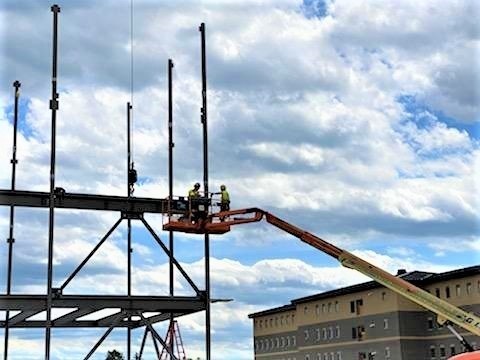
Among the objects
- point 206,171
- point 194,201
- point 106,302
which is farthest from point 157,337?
point 206,171

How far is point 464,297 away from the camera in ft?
251

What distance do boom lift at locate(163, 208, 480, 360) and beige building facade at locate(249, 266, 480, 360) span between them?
152 feet

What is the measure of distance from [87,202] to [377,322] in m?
58.9

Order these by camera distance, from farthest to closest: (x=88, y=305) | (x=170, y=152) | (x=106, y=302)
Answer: (x=170, y=152)
(x=106, y=302)
(x=88, y=305)

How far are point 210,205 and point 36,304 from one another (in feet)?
25.6

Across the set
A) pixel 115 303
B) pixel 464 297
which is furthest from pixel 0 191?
pixel 464 297

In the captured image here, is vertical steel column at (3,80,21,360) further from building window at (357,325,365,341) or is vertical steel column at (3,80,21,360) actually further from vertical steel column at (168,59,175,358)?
building window at (357,325,365,341)

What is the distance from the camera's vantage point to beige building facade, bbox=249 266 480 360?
78250mm

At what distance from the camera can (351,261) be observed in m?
30.6

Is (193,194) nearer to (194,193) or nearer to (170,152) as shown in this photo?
(194,193)

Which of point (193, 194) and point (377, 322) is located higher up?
point (377, 322)

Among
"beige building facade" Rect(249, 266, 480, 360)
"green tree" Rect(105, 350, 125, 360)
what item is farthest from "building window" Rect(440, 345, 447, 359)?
"green tree" Rect(105, 350, 125, 360)

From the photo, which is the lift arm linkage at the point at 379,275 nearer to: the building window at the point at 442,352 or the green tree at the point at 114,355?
the building window at the point at 442,352

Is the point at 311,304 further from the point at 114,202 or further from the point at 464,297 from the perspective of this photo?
the point at 114,202
